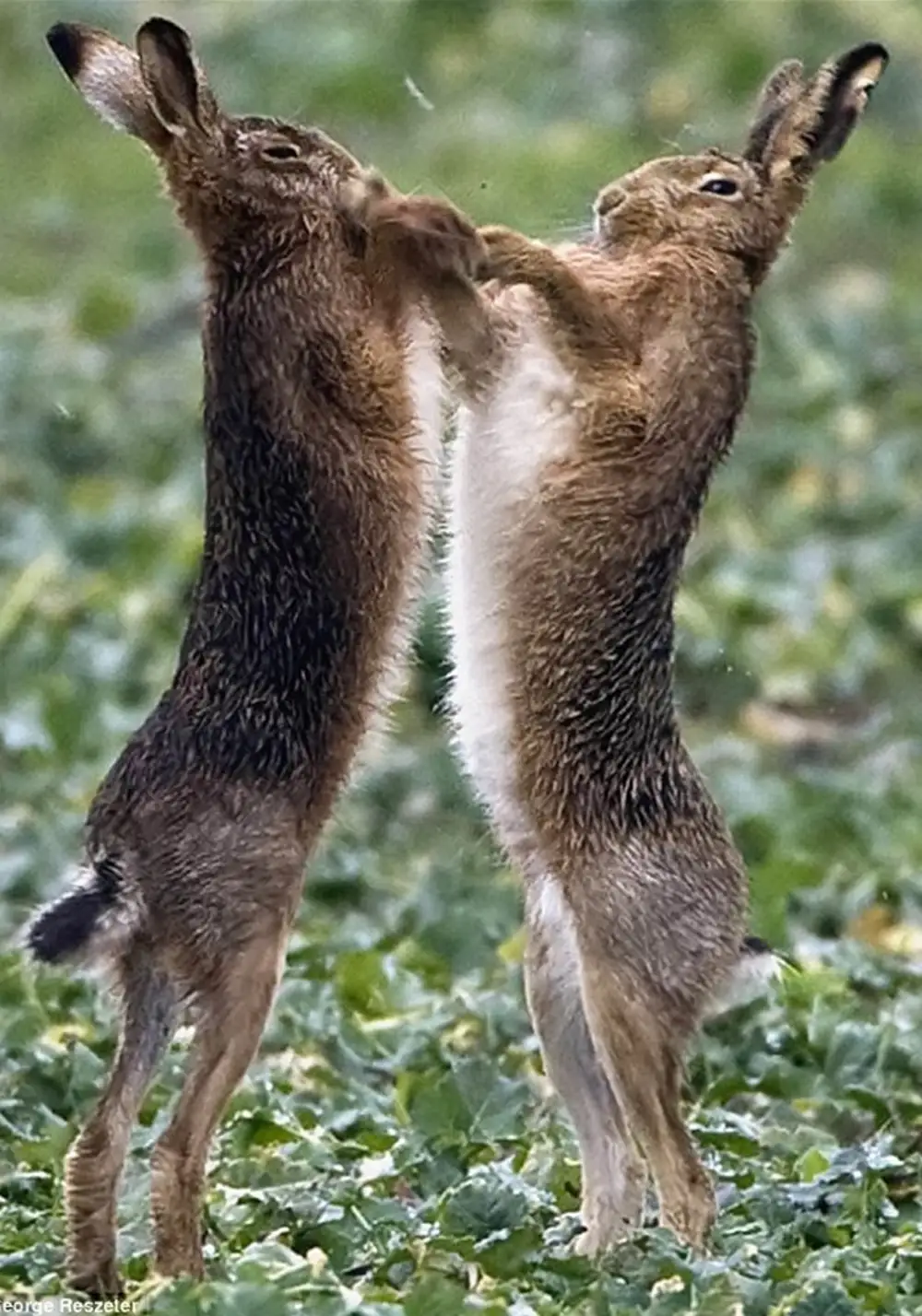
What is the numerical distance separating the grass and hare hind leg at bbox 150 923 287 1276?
→ 0.10m

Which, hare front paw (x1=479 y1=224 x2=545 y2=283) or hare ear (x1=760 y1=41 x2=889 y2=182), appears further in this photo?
hare ear (x1=760 y1=41 x2=889 y2=182)

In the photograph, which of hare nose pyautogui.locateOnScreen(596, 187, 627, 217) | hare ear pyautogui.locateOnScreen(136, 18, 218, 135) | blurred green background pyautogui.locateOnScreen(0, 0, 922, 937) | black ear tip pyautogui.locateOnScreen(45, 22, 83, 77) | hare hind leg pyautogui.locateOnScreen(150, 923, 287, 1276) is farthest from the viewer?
blurred green background pyautogui.locateOnScreen(0, 0, 922, 937)

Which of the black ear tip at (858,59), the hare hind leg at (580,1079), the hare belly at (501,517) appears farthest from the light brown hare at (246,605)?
the black ear tip at (858,59)

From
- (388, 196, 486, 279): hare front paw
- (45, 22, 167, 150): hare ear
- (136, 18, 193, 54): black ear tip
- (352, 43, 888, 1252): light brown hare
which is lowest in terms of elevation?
(352, 43, 888, 1252): light brown hare

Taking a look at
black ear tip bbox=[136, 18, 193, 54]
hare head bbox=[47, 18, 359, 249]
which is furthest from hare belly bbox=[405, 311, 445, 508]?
black ear tip bbox=[136, 18, 193, 54]

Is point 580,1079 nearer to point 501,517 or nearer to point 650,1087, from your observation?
point 650,1087

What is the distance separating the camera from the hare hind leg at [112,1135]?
20.4 ft

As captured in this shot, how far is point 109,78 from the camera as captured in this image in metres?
6.62

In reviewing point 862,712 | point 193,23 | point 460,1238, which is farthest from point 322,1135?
point 193,23

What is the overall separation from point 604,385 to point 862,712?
5.00 m

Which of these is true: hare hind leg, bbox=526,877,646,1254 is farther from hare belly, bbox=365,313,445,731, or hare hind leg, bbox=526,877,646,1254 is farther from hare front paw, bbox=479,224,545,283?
hare front paw, bbox=479,224,545,283

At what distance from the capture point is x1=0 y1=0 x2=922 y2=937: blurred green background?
35.0ft

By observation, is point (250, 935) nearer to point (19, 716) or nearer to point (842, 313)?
point (19, 716)

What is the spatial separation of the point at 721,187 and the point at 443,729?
14.2 feet
